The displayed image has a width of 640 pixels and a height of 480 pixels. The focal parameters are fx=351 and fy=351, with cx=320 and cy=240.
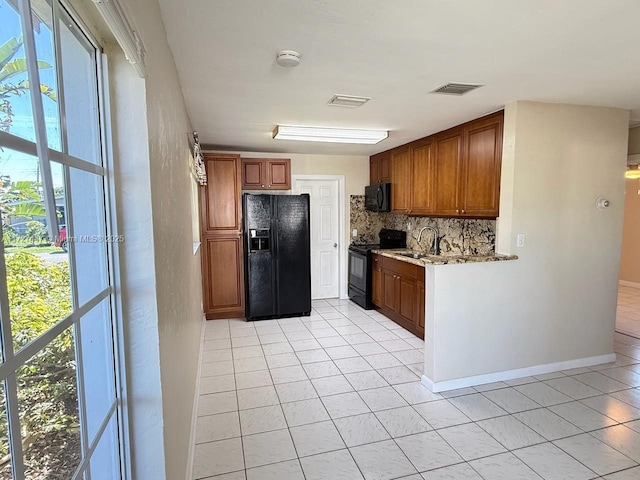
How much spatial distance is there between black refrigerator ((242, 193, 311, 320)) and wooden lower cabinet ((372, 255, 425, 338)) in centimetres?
101

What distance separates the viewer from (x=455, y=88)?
8.21 ft

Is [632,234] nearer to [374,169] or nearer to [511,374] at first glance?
[374,169]

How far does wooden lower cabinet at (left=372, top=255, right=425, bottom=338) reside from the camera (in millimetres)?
3971

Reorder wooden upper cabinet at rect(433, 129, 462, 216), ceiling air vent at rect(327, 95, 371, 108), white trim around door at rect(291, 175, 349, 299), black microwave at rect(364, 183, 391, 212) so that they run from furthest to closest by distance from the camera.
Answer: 1. white trim around door at rect(291, 175, 349, 299)
2. black microwave at rect(364, 183, 391, 212)
3. wooden upper cabinet at rect(433, 129, 462, 216)
4. ceiling air vent at rect(327, 95, 371, 108)

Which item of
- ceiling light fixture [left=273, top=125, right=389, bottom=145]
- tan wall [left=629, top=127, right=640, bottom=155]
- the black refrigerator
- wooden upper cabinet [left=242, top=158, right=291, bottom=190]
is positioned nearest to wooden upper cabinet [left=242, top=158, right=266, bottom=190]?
wooden upper cabinet [left=242, top=158, right=291, bottom=190]

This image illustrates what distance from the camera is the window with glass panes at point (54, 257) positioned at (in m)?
0.57

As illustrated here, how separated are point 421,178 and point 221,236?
8.68 feet

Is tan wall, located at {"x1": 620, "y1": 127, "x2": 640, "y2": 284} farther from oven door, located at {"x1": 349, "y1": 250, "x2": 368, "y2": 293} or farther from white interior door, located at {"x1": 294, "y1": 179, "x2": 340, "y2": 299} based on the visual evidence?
white interior door, located at {"x1": 294, "y1": 179, "x2": 340, "y2": 299}

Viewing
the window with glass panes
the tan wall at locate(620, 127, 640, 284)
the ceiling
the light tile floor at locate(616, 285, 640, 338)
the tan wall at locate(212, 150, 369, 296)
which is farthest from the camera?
the tan wall at locate(620, 127, 640, 284)

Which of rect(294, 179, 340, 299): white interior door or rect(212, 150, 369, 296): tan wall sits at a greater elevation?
rect(212, 150, 369, 296): tan wall

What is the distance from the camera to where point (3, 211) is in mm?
570

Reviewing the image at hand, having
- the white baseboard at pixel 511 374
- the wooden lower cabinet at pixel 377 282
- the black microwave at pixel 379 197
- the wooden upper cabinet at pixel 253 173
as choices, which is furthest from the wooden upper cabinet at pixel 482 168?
the wooden upper cabinet at pixel 253 173

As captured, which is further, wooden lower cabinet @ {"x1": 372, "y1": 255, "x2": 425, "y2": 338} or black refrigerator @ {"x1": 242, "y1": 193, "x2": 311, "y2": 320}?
black refrigerator @ {"x1": 242, "y1": 193, "x2": 311, "y2": 320}

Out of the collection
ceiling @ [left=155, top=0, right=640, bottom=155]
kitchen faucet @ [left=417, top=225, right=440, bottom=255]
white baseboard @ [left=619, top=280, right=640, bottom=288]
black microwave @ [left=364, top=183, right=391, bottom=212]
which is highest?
ceiling @ [left=155, top=0, right=640, bottom=155]
